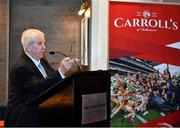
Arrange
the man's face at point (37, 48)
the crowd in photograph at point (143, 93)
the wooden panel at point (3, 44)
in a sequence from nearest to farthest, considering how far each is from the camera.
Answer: the man's face at point (37, 48) → the crowd in photograph at point (143, 93) → the wooden panel at point (3, 44)

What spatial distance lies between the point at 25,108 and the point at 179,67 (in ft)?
4.94

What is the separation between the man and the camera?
2206 mm

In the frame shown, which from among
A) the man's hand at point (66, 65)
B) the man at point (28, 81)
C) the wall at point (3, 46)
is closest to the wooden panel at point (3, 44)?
the wall at point (3, 46)

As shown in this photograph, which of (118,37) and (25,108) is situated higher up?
(118,37)

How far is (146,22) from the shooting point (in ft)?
10.0

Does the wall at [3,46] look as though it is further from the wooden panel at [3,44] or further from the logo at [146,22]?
the logo at [146,22]

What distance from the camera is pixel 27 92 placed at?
7.71ft

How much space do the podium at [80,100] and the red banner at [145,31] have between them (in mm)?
1211

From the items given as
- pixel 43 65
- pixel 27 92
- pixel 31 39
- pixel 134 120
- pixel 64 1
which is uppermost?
pixel 64 1

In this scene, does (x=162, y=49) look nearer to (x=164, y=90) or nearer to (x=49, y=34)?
(x=164, y=90)

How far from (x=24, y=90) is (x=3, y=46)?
11.2 feet

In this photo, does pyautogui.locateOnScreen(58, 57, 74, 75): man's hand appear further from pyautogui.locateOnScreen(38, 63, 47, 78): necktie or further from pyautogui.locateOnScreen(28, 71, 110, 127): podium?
pyautogui.locateOnScreen(38, 63, 47, 78): necktie

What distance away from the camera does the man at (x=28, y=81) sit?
2.21 metres

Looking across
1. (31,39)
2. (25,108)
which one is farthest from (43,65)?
(25,108)
